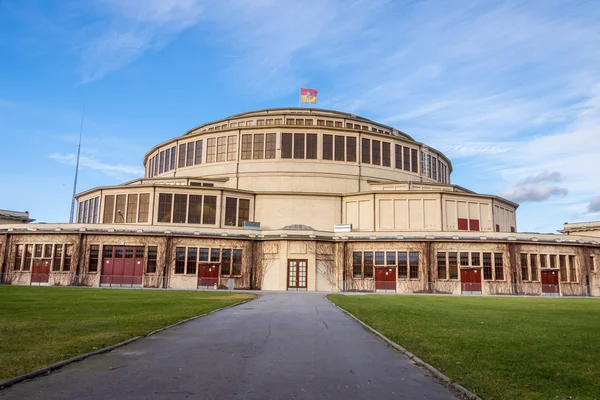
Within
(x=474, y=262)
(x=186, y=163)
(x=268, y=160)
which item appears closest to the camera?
(x=474, y=262)

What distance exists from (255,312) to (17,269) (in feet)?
134

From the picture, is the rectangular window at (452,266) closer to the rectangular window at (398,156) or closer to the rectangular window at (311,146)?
the rectangular window at (398,156)

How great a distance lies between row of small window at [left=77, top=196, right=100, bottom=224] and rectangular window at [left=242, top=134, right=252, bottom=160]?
1953 cm

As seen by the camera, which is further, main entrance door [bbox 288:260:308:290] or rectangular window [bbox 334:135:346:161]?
rectangular window [bbox 334:135:346:161]

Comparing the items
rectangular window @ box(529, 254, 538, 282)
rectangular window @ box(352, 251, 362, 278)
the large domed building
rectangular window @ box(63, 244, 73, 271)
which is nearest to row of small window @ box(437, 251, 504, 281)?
the large domed building

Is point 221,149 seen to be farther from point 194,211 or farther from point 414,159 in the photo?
point 414,159

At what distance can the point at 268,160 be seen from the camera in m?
63.6

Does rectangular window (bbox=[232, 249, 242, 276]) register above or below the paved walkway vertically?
above

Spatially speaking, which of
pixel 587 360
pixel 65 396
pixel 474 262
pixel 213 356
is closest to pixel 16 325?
pixel 213 356

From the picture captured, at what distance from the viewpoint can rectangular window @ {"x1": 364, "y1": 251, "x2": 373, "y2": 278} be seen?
168 ft

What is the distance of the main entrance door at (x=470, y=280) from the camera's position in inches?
1951

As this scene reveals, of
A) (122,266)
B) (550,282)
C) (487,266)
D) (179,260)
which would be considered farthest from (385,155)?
(122,266)

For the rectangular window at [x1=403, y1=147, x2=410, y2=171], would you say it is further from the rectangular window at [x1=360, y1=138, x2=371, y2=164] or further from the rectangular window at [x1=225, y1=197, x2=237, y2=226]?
the rectangular window at [x1=225, y1=197, x2=237, y2=226]

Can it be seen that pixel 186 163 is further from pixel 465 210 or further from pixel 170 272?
pixel 465 210
